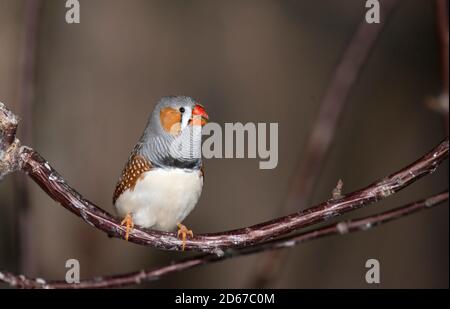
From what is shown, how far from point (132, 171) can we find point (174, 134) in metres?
0.25

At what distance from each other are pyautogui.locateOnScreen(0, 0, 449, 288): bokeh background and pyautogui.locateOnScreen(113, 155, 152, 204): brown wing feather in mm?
526

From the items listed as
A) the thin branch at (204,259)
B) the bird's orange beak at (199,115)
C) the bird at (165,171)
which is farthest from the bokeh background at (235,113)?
the bird's orange beak at (199,115)

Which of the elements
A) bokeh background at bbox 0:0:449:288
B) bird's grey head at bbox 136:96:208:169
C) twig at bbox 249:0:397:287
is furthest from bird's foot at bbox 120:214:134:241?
twig at bbox 249:0:397:287

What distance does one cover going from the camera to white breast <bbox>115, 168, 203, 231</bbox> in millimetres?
1307

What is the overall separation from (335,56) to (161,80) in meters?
0.92

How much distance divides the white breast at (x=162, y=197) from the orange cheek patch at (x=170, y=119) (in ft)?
0.56

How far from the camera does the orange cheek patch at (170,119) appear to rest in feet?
3.62

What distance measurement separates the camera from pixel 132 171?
137 cm

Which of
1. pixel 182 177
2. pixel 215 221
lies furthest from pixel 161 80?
pixel 182 177

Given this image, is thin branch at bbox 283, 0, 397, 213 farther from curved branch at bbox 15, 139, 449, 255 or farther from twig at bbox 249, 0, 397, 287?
curved branch at bbox 15, 139, 449, 255

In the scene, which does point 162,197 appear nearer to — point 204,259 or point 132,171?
point 132,171
